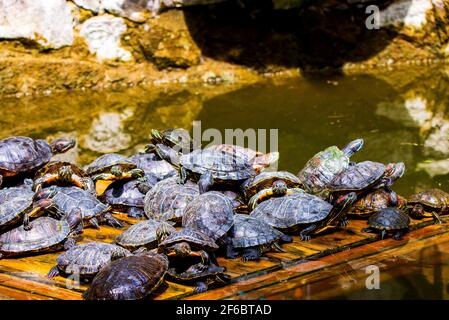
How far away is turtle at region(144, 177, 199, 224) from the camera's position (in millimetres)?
5066

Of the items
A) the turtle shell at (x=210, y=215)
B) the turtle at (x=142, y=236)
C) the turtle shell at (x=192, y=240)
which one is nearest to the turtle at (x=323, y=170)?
the turtle shell at (x=210, y=215)

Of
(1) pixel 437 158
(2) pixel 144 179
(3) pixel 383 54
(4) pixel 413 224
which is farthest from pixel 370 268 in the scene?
(3) pixel 383 54

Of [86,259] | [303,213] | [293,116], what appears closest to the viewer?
[86,259]

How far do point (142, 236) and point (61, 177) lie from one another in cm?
120

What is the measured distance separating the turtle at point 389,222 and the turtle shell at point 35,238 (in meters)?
2.12

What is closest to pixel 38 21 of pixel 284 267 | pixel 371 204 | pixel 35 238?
pixel 35 238

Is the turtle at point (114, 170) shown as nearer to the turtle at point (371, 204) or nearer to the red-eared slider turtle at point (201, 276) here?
the red-eared slider turtle at point (201, 276)

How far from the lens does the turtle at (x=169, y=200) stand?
507 centimetres

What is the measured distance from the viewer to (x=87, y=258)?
13.8ft

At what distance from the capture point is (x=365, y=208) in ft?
17.5

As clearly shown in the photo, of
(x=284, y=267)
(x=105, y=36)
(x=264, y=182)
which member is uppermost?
(x=105, y=36)

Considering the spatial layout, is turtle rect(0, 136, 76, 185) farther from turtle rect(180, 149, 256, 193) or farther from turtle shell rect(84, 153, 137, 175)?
turtle rect(180, 149, 256, 193)

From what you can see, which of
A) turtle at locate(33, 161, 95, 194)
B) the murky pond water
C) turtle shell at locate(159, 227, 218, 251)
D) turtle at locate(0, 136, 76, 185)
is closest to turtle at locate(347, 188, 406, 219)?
the murky pond water

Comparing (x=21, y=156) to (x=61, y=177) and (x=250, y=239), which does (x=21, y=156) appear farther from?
(x=250, y=239)
